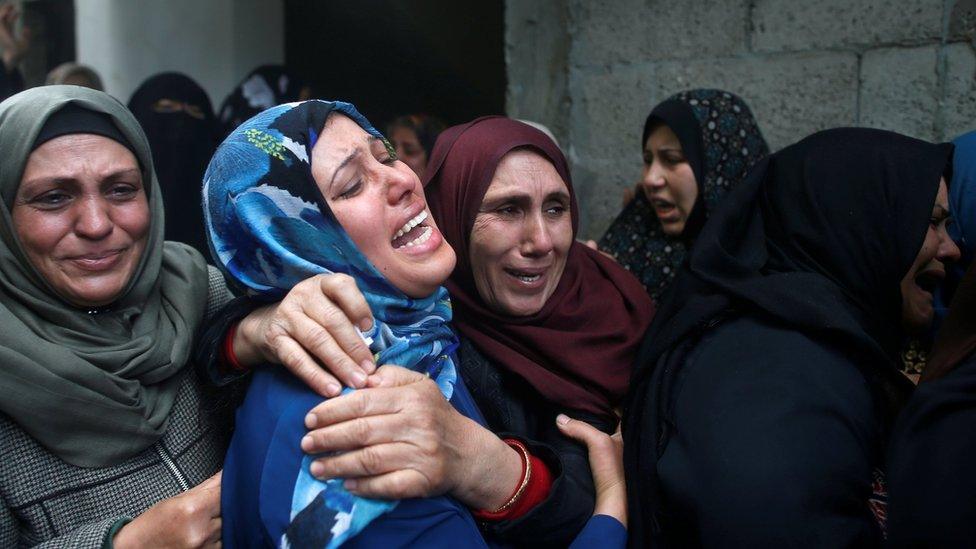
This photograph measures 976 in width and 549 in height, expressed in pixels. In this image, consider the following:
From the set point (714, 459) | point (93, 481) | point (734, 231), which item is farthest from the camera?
point (734, 231)

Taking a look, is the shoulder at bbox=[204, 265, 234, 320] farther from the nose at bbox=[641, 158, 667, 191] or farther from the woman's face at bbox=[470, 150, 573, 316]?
the nose at bbox=[641, 158, 667, 191]

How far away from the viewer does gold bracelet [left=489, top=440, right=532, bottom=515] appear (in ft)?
5.13

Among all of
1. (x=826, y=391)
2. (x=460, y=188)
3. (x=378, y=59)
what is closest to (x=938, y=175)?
(x=826, y=391)

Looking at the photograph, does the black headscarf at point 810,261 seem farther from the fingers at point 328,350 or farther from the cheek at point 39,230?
the cheek at point 39,230

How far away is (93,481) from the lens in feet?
5.66

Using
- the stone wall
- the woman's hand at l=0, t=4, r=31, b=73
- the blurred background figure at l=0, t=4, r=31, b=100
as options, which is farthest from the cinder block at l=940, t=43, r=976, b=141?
the woman's hand at l=0, t=4, r=31, b=73

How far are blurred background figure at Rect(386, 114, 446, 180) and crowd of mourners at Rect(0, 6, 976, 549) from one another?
1974mm

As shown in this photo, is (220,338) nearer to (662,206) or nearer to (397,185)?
(397,185)

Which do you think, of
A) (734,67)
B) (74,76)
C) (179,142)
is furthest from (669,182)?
(74,76)

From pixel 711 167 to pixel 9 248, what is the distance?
2228 millimetres

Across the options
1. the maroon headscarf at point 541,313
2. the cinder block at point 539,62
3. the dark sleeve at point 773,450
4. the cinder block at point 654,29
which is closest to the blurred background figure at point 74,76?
the cinder block at point 539,62

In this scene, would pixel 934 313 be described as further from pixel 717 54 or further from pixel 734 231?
pixel 717 54

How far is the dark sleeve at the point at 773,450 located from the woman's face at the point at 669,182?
1.35 metres

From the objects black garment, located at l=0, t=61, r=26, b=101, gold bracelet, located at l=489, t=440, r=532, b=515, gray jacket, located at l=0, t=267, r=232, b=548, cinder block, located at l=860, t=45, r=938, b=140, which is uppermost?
cinder block, located at l=860, t=45, r=938, b=140
